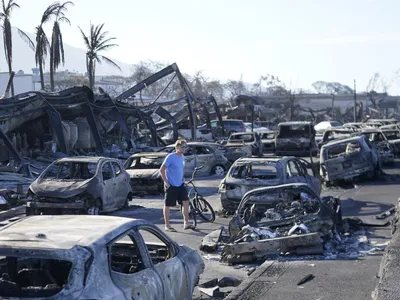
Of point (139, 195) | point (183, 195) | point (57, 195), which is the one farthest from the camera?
point (139, 195)

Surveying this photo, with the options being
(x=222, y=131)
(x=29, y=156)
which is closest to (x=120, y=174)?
(x=29, y=156)

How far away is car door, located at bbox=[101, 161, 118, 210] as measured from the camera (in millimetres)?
16406

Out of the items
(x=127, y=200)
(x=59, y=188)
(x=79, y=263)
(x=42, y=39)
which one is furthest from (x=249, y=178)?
(x=42, y=39)

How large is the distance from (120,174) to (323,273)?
9.00 m

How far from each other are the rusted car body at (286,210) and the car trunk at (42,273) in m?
5.80

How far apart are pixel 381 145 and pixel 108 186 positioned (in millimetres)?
15144

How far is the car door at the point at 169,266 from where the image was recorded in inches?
264

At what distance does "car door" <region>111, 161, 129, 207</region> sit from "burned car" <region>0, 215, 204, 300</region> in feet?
32.8

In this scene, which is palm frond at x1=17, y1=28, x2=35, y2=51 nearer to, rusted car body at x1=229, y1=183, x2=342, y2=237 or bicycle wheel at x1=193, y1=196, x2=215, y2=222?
bicycle wheel at x1=193, y1=196, x2=215, y2=222

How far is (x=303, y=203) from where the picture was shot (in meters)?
12.1

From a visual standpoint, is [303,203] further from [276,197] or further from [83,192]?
[83,192]

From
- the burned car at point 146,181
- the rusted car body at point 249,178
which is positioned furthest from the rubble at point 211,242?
the burned car at point 146,181

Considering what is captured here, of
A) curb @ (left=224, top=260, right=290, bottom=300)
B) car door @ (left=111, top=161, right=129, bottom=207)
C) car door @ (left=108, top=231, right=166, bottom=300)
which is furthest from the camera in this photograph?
car door @ (left=111, top=161, right=129, bottom=207)

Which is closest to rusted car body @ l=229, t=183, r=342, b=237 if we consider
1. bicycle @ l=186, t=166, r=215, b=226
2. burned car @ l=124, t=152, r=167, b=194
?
bicycle @ l=186, t=166, r=215, b=226
